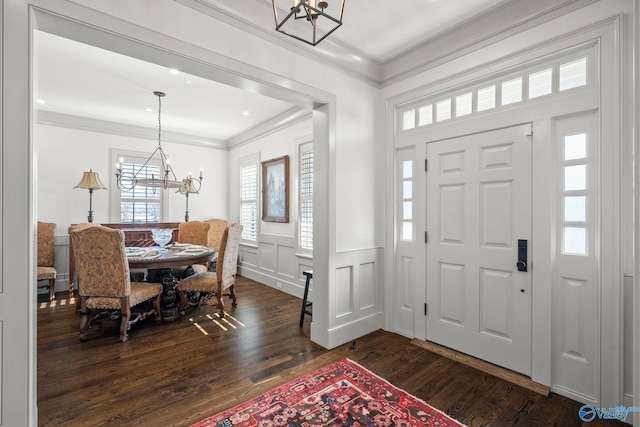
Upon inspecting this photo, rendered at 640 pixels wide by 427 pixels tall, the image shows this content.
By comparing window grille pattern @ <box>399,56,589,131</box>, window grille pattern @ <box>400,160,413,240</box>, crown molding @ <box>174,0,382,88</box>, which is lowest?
window grille pattern @ <box>400,160,413,240</box>

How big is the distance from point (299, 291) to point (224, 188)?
3330mm

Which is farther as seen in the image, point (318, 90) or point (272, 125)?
point (272, 125)

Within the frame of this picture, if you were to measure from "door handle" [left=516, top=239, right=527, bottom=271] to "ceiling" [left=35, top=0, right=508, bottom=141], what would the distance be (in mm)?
1944

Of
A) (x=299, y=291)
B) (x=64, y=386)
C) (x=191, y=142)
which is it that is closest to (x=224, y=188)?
(x=191, y=142)

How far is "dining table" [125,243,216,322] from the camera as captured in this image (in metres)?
3.38

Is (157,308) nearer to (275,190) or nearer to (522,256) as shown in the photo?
(275,190)

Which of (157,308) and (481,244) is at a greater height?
(481,244)

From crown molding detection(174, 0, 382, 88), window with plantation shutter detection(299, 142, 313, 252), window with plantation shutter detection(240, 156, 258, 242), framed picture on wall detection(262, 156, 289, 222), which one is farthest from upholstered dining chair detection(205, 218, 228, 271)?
crown molding detection(174, 0, 382, 88)

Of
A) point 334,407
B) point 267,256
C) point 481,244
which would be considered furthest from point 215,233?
point 481,244

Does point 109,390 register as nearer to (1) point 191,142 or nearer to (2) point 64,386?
(2) point 64,386

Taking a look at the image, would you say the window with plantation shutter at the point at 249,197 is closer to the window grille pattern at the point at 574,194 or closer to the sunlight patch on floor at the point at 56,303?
the sunlight patch on floor at the point at 56,303

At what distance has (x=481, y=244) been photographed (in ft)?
8.76

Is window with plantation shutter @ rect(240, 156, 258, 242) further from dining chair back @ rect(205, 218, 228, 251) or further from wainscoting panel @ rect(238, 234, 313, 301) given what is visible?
dining chair back @ rect(205, 218, 228, 251)

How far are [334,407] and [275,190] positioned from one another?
3.81 metres
